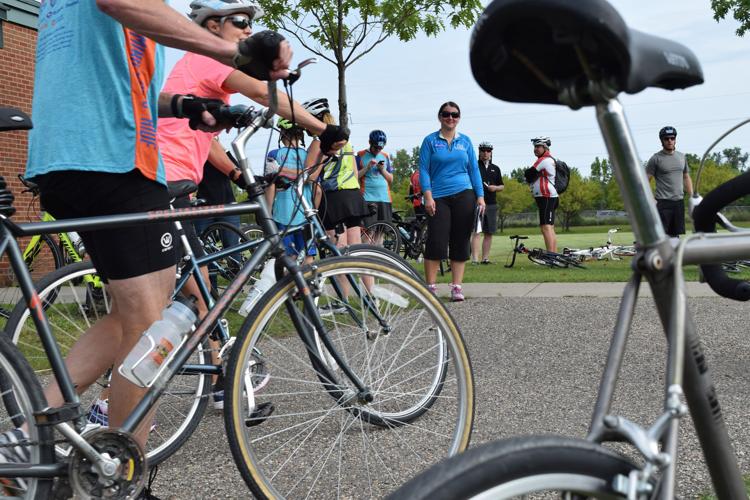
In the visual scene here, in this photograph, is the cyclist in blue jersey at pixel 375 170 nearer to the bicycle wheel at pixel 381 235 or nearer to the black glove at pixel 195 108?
the bicycle wheel at pixel 381 235

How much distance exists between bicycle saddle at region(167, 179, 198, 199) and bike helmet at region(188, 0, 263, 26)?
0.72 metres

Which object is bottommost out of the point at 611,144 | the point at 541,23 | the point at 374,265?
the point at 374,265

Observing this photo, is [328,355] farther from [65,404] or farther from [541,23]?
[541,23]

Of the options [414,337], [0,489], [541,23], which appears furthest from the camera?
[414,337]

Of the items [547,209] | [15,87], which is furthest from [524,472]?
[15,87]

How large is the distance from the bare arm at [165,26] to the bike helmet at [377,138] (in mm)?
8371

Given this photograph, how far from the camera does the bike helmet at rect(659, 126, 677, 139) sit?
999 cm

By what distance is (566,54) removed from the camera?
3.40 feet

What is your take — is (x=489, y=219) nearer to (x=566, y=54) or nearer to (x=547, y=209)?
(x=547, y=209)

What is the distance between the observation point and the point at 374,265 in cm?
246

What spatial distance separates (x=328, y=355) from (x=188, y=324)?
1.68 feet

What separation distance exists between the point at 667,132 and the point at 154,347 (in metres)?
9.37

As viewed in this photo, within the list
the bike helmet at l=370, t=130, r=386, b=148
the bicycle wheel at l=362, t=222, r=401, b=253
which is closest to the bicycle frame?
the bike helmet at l=370, t=130, r=386, b=148

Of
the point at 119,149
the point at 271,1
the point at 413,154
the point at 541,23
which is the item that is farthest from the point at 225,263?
the point at 413,154
